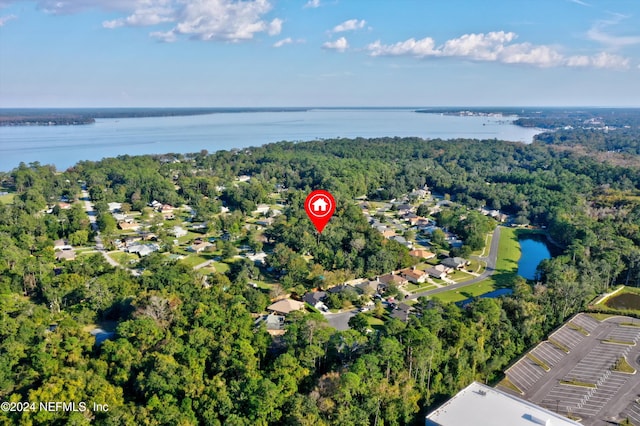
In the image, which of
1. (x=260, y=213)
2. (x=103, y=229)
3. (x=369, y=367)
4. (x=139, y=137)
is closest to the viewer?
(x=369, y=367)

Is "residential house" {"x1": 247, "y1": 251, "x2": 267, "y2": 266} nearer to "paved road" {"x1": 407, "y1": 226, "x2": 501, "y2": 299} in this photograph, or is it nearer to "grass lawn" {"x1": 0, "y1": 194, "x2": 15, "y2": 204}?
"paved road" {"x1": 407, "y1": 226, "x2": 501, "y2": 299}

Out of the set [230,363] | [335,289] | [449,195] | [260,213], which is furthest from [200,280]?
[449,195]

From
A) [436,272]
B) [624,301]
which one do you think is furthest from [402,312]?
[624,301]

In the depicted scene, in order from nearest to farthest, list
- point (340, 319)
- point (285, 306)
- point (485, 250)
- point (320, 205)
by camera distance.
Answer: point (340, 319)
point (285, 306)
point (320, 205)
point (485, 250)

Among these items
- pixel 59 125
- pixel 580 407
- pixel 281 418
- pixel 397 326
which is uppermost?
pixel 59 125

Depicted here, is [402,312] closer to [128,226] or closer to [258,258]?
[258,258]

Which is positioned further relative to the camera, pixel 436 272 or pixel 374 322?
pixel 436 272

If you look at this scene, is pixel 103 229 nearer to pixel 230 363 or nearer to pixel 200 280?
pixel 200 280

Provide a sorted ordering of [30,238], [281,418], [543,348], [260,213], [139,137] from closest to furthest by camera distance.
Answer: [281,418], [543,348], [30,238], [260,213], [139,137]
